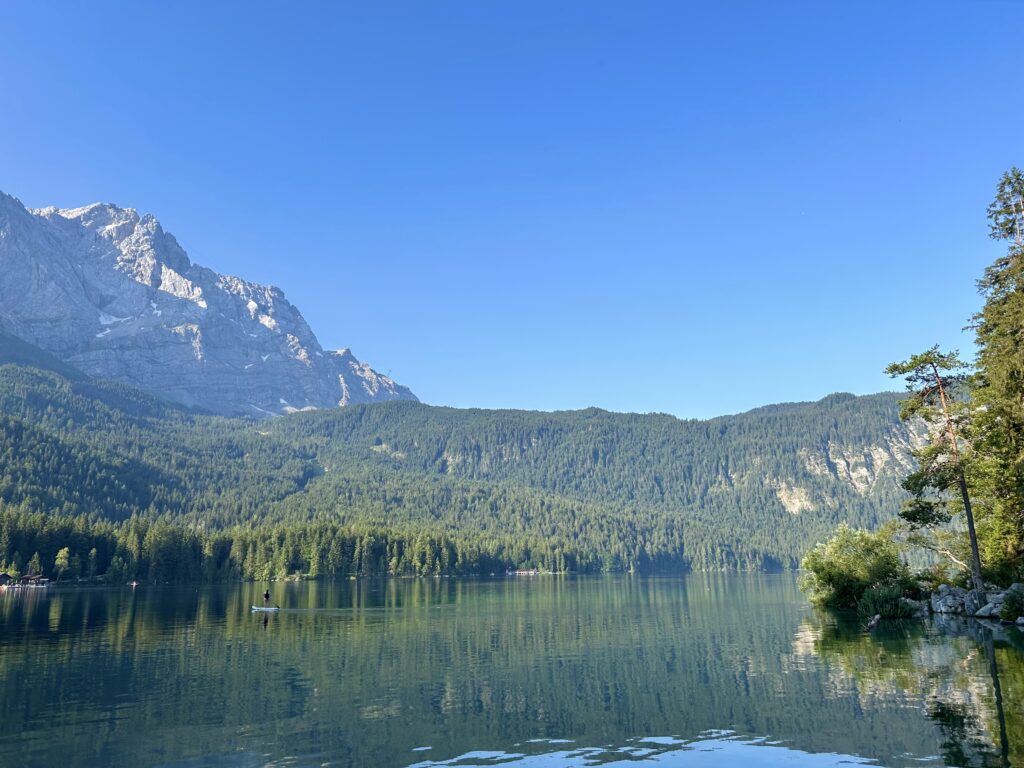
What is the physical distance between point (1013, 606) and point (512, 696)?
1798 inches

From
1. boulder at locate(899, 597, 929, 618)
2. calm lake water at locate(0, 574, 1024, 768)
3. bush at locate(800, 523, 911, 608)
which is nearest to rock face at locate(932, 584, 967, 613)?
boulder at locate(899, 597, 929, 618)

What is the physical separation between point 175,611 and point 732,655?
80892 mm

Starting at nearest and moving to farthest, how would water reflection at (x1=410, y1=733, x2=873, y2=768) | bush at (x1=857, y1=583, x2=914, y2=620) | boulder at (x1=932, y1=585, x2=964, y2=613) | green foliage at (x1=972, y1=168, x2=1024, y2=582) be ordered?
1. water reflection at (x1=410, y1=733, x2=873, y2=768)
2. green foliage at (x1=972, y1=168, x2=1024, y2=582)
3. boulder at (x1=932, y1=585, x2=964, y2=613)
4. bush at (x1=857, y1=583, x2=914, y2=620)

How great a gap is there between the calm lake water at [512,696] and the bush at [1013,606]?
4.05 m

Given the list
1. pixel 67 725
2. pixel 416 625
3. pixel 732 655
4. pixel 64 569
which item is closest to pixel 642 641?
pixel 732 655

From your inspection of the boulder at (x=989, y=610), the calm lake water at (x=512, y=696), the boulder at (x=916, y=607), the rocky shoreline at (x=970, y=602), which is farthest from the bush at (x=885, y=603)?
the boulder at (x=989, y=610)

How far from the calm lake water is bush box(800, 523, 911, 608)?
11.2 m

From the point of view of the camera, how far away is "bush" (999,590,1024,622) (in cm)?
5731

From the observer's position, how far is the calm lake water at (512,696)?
89.1 ft

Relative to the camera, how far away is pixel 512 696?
3903 cm

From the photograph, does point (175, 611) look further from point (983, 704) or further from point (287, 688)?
point (983, 704)

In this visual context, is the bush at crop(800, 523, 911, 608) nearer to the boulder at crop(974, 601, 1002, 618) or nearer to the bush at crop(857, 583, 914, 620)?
the bush at crop(857, 583, 914, 620)

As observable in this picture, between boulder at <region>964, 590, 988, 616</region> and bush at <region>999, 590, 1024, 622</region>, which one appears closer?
bush at <region>999, 590, 1024, 622</region>

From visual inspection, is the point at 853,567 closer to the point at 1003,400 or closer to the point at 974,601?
the point at 974,601
